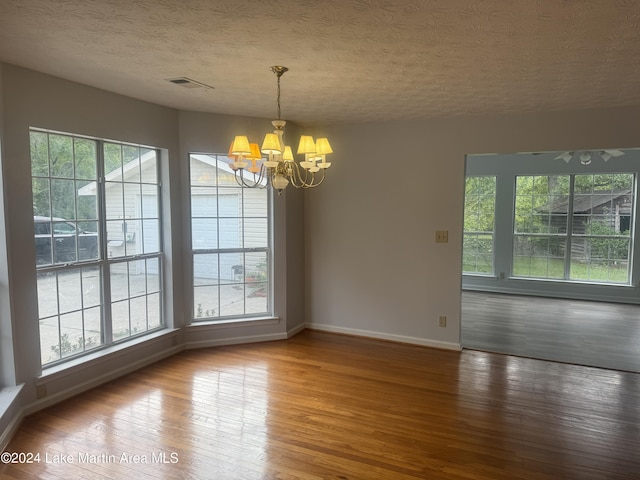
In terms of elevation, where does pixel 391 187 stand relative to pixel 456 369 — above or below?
above

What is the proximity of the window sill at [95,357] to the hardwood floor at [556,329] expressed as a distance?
327 cm

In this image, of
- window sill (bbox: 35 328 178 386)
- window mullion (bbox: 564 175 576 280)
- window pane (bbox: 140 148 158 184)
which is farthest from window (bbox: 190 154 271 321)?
window mullion (bbox: 564 175 576 280)

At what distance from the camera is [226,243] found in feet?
14.3

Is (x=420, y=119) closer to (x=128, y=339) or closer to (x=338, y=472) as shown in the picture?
(x=338, y=472)

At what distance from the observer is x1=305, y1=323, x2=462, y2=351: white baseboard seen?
4.34m

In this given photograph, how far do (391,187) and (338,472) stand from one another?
2.97 metres

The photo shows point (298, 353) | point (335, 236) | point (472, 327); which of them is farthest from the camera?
point (472, 327)

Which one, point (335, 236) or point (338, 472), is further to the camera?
point (335, 236)

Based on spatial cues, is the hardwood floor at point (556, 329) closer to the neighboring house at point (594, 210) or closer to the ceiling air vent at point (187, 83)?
the neighboring house at point (594, 210)

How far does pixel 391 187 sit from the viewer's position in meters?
4.45

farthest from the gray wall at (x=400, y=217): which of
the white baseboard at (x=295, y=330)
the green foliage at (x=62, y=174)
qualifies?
the green foliage at (x=62, y=174)

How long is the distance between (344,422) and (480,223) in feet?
18.6

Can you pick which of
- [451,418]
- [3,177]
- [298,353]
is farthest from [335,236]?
[3,177]

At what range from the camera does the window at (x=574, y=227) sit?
6594 mm
